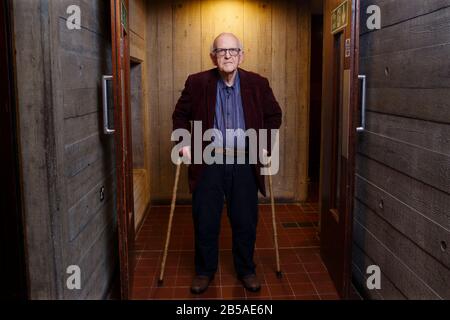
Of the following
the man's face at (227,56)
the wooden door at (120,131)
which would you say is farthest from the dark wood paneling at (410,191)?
the wooden door at (120,131)

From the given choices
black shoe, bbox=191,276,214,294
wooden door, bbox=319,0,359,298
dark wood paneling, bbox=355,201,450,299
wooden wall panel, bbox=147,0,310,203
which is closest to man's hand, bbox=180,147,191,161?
black shoe, bbox=191,276,214,294

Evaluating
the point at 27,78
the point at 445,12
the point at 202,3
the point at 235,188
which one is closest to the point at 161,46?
the point at 202,3

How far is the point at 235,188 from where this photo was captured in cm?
295

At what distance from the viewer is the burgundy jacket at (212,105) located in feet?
9.36

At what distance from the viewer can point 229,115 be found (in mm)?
2857

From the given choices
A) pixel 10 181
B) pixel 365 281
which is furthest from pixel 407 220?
pixel 10 181

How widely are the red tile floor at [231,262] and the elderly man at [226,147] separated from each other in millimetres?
112

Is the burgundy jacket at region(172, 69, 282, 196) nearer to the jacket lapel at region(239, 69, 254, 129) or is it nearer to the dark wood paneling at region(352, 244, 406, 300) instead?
the jacket lapel at region(239, 69, 254, 129)

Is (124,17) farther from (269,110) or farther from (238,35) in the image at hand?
(238,35)

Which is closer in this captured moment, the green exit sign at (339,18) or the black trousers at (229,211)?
the green exit sign at (339,18)

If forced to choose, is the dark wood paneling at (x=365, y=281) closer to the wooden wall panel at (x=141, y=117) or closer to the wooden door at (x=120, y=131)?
the wooden door at (x=120, y=131)

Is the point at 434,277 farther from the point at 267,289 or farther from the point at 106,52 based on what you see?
the point at 106,52

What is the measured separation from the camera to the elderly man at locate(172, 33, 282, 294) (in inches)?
112

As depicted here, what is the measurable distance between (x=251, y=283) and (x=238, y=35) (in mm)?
2670
